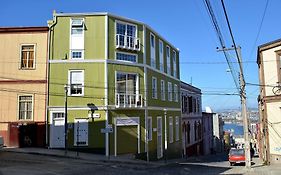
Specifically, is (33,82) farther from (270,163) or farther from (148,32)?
(270,163)

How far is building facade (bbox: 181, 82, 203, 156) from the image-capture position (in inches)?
1770

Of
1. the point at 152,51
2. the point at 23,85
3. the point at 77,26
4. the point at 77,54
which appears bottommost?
the point at 23,85

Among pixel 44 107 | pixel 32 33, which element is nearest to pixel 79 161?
pixel 44 107

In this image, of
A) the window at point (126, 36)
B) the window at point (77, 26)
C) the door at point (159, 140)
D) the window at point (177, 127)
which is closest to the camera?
the window at point (77, 26)

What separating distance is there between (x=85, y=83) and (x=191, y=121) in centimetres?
A: 2508

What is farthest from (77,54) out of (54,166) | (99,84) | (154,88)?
(54,166)

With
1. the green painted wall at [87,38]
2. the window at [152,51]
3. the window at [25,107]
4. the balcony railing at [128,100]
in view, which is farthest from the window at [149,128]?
the window at [25,107]

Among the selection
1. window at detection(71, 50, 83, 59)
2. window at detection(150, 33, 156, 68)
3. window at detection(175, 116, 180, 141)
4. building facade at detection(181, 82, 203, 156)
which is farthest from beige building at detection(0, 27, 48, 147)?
building facade at detection(181, 82, 203, 156)

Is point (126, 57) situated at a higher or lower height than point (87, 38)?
lower

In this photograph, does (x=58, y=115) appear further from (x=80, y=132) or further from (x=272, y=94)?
(x=272, y=94)

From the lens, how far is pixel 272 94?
25.1 m

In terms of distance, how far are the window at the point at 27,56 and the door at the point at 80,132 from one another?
5.84 metres

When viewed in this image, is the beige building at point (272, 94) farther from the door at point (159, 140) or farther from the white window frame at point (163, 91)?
the white window frame at point (163, 91)

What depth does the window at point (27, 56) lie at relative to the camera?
1076 inches
